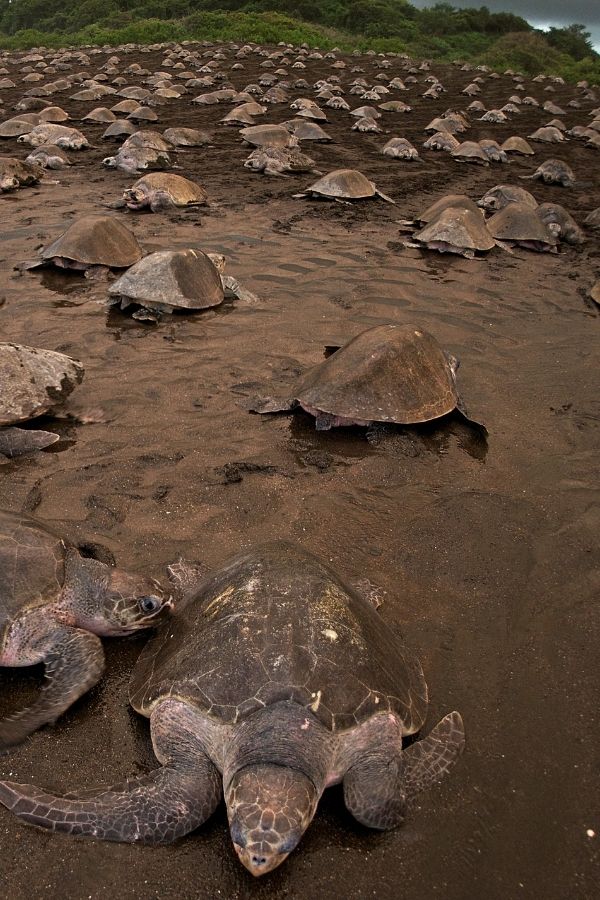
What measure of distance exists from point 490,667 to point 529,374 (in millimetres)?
3657

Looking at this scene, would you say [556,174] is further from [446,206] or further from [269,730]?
[269,730]

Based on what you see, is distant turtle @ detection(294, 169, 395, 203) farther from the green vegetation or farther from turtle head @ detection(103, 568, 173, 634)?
the green vegetation

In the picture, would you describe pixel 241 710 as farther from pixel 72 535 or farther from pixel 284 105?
pixel 284 105

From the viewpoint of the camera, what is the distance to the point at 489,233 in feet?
31.6

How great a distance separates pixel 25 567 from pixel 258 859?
1699mm

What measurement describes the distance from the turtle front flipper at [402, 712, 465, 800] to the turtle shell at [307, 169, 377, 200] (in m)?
9.81

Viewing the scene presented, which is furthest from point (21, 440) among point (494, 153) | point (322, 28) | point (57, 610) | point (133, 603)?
point (322, 28)

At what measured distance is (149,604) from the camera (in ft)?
10.4

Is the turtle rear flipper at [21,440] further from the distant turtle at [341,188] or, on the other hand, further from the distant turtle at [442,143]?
the distant turtle at [442,143]

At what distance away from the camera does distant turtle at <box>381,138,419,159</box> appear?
14789 mm

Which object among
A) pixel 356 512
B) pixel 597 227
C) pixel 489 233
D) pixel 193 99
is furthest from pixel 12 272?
pixel 193 99

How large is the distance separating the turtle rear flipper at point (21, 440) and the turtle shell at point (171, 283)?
2.49 metres

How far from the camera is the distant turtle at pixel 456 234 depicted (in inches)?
357

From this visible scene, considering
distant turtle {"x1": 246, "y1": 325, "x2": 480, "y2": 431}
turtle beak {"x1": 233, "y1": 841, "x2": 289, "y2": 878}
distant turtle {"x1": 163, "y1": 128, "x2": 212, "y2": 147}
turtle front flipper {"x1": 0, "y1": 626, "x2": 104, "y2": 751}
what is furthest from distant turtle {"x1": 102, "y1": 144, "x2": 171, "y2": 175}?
turtle beak {"x1": 233, "y1": 841, "x2": 289, "y2": 878}
